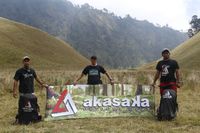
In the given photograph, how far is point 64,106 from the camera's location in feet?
50.3

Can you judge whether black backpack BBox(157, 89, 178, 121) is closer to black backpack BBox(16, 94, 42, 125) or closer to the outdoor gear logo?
the outdoor gear logo

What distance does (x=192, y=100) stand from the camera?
20.5 meters

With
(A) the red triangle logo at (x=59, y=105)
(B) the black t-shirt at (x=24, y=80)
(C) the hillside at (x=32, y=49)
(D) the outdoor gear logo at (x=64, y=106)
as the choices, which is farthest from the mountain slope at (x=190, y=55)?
(B) the black t-shirt at (x=24, y=80)

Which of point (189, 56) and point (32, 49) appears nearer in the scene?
point (189, 56)

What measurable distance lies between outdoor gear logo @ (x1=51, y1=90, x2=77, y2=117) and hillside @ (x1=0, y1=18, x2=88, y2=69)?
63524 mm

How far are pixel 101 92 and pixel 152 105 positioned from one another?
1789 mm

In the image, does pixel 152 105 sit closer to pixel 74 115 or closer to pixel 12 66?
pixel 74 115

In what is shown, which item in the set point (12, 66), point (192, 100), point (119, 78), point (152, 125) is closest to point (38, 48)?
point (12, 66)

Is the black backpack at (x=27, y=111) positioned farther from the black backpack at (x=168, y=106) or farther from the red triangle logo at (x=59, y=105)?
the black backpack at (x=168, y=106)

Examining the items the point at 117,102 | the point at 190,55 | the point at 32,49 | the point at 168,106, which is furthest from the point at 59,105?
the point at 32,49

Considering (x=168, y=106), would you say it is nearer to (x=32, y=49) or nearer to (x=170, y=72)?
(x=170, y=72)

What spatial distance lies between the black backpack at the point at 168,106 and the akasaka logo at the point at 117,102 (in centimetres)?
91

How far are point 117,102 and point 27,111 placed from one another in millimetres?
3083

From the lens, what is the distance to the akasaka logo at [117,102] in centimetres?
1564
